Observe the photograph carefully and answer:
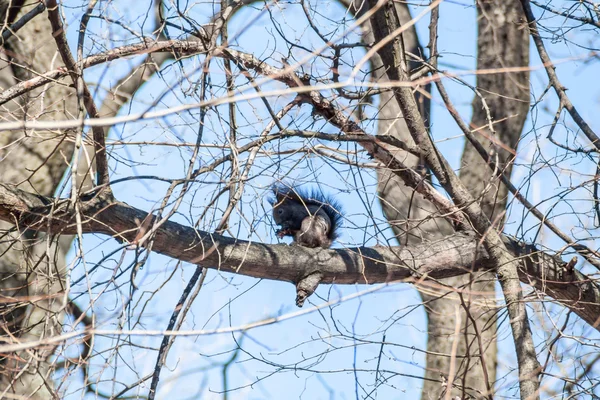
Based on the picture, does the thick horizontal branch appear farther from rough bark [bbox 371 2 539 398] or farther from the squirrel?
the squirrel

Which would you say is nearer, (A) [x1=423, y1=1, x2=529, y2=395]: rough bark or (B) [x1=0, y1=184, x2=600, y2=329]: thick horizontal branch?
(B) [x1=0, y1=184, x2=600, y2=329]: thick horizontal branch

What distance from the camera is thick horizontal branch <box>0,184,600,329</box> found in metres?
3.03

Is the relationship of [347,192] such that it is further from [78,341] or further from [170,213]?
[78,341]

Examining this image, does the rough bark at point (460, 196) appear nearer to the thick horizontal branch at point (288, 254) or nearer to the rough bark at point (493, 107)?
the thick horizontal branch at point (288, 254)

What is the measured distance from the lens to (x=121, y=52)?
334 cm

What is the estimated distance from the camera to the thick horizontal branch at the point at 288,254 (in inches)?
119

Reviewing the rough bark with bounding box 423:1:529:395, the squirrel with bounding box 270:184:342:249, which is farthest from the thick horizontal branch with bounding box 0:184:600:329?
the rough bark with bounding box 423:1:529:395

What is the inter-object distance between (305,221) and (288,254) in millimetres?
565

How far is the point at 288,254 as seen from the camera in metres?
3.43

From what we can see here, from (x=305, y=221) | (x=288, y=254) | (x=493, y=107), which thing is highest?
(x=493, y=107)

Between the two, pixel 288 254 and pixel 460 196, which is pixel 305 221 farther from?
pixel 460 196

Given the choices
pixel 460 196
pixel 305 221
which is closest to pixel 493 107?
pixel 460 196

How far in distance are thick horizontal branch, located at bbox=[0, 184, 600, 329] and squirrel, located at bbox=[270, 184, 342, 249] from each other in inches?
15.0

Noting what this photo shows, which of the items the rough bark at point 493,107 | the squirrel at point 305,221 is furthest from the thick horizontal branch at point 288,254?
the rough bark at point 493,107
